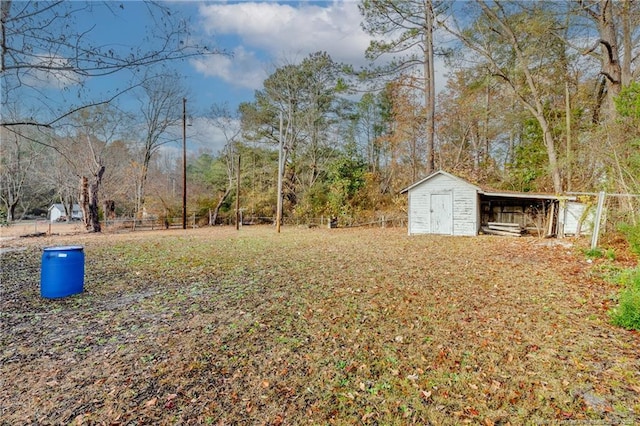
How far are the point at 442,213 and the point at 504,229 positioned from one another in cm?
267

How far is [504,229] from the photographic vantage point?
13.5 metres

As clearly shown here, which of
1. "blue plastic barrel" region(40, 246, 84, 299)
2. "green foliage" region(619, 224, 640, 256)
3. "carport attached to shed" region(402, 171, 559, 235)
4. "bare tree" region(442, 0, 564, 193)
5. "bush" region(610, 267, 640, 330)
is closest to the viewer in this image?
"bush" region(610, 267, 640, 330)

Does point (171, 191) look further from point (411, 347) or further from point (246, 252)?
point (411, 347)

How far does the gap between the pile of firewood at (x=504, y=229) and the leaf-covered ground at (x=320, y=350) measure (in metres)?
7.08

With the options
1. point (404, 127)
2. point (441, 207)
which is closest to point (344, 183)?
point (404, 127)

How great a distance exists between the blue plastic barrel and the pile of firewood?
14.5 metres

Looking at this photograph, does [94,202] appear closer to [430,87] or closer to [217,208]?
[217,208]

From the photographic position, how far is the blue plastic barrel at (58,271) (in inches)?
193

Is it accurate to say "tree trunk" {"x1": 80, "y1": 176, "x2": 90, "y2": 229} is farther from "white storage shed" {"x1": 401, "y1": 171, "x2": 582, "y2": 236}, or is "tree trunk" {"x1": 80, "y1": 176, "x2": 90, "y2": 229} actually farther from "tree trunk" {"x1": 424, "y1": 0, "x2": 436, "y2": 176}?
"tree trunk" {"x1": 424, "y1": 0, "x2": 436, "y2": 176}

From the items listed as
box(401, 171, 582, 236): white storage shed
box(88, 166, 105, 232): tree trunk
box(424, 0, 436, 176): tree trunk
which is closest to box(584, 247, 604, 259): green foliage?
box(401, 171, 582, 236): white storage shed

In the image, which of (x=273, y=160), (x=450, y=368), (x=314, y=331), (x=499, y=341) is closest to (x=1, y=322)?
(x=314, y=331)

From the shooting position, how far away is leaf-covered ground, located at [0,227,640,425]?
2443 mm

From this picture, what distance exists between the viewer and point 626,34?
398 inches

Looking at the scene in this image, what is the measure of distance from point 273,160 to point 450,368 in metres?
22.0
